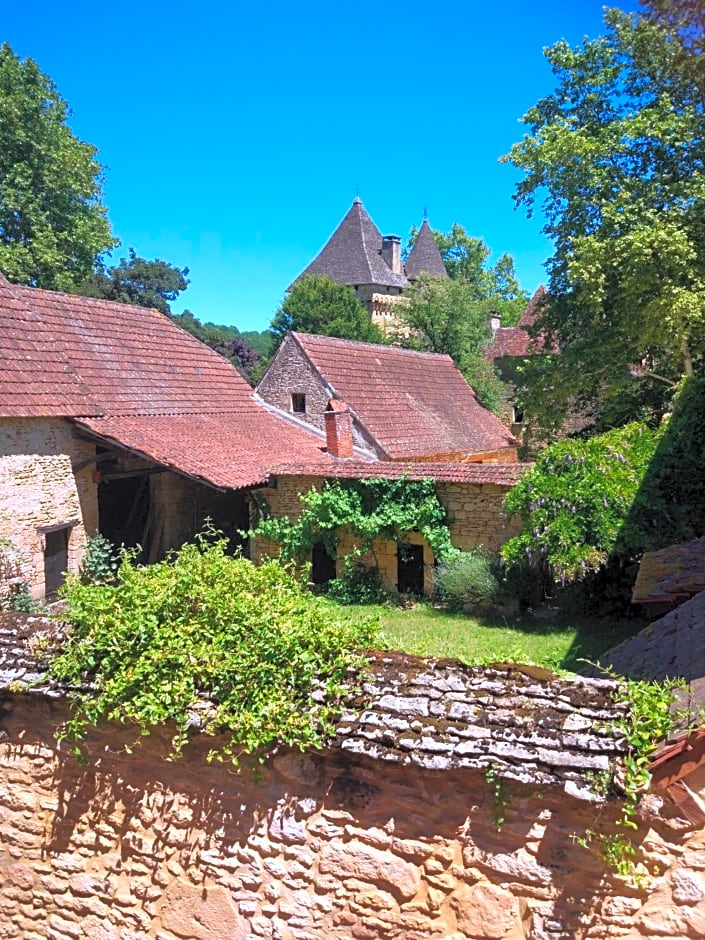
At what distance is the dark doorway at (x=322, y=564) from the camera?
49.8ft

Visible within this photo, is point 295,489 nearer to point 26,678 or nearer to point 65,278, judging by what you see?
point 26,678

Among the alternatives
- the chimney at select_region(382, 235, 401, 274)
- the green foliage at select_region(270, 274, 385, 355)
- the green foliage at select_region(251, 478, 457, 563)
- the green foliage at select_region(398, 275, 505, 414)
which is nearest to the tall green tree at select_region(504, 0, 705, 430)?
the green foliage at select_region(251, 478, 457, 563)

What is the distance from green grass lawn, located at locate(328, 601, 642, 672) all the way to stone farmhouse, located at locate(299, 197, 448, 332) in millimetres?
32184

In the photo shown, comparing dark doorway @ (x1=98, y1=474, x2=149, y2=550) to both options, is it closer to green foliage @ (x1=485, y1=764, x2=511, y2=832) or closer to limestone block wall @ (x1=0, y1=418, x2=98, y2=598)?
limestone block wall @ (x1=0, y1=418, x2=98, y2=598)

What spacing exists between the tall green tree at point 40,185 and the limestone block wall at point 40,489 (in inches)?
732

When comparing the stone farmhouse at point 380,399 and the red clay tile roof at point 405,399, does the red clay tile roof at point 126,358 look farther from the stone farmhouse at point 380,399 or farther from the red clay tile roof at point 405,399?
the red clay tile roof at point 405,399

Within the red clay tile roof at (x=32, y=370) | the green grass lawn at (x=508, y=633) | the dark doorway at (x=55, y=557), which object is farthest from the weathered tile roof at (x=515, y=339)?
the dark doorway at (x=55, y=557)

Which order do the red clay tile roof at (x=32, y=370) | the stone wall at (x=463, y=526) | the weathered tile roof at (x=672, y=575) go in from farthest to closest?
1. the stone wall at (x=463, y=526)
2. the red clay tile roof at (x=32, y=370)
3. the weathered tile roof at (x=672, y=575)

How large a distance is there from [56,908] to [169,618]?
6.04ft

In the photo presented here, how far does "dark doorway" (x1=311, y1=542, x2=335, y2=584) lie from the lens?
1518 centimetres

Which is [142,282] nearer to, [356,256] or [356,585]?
[356,256]

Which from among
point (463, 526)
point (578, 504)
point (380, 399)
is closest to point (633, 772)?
point (578, 504)

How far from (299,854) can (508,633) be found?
29.0 feet

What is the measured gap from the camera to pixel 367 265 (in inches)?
1788
